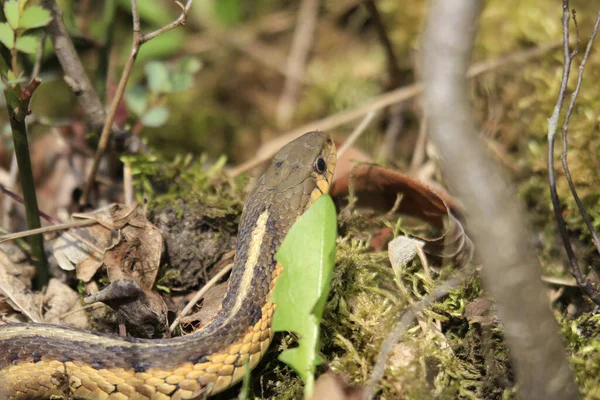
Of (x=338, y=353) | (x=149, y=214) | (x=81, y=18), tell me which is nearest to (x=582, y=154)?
(x=338, y=353)

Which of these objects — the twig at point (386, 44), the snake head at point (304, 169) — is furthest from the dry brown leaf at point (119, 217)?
the twig at point (386, 44)

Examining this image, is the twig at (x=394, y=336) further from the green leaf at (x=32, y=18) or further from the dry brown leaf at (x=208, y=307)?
the green leaf at (x=32, y=18)

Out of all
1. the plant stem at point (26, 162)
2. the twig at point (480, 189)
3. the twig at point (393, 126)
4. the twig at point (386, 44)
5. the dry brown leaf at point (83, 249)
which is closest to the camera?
the twig at point (480, 189)

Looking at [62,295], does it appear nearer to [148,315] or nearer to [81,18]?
[148,315]

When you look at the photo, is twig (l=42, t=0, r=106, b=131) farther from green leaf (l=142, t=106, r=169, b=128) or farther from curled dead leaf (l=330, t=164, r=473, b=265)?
curled dead leaf (l=330, t=164, r=473, b=265)

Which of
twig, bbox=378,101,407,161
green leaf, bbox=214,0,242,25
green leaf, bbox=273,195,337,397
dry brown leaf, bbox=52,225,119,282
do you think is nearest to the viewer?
green leaf, bbox=273,195,337,397

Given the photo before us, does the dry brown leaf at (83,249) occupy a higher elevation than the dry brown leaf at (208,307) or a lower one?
higher

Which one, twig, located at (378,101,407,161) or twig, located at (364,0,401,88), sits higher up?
twig, located at (364,0,401,88)

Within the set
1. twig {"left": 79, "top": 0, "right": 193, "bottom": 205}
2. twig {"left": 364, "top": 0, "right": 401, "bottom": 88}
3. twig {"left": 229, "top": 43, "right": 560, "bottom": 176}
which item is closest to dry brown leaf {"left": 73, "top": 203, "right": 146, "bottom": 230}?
twig {"left": 79, "top": 0, "right": 193, "bottom": 205}
